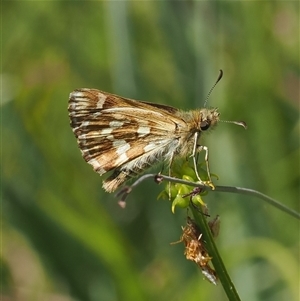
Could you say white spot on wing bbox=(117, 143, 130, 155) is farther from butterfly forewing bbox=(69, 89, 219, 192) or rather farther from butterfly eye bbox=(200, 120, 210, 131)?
butterfly eye bbox=(200, 120, 210, 131)

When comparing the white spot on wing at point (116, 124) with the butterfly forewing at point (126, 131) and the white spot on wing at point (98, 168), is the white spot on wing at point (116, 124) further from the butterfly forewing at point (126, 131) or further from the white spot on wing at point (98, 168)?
the white spot on wing at point (98, 168)

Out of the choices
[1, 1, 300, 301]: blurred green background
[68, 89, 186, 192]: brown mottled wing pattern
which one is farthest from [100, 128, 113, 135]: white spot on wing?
[1, 1, 300, 301]: blurred green background

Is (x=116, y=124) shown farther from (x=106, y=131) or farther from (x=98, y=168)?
(x=98, y=168)

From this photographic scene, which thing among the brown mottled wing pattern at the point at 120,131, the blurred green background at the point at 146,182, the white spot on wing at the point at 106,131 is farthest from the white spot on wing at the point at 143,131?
the blurred green background at the point at 146,182

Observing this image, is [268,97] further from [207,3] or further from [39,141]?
[39,141]

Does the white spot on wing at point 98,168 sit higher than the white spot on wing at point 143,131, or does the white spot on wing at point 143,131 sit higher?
the white spot on wing at point 143,131

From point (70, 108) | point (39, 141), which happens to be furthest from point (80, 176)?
point (70, 108)

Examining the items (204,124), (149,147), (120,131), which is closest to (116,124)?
(120,131)
